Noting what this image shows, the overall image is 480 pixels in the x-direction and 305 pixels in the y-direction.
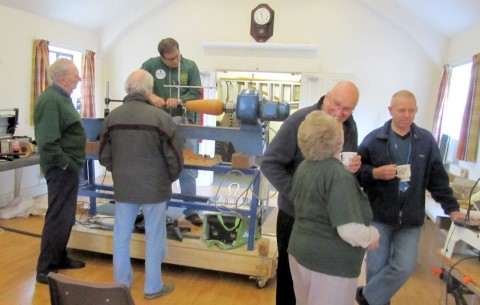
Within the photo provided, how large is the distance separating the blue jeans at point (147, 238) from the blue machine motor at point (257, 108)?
817 millimetres

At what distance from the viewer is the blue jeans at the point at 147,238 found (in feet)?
8.30

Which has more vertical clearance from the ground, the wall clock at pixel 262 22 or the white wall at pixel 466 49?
the wall clock at pixel 262 22

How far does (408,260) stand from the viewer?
2.17 m

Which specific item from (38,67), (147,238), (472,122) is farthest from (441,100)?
(38,67)

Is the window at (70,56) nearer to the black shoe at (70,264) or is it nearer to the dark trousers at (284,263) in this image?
the black shoe at (70,264)

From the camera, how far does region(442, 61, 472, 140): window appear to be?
5.20 metres

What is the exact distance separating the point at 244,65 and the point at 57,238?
4.13m

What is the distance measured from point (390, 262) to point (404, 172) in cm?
56

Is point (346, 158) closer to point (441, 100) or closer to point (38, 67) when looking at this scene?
point (441, 100)

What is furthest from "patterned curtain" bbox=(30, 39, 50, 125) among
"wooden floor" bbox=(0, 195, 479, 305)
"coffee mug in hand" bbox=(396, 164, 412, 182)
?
"coffee mug in hand" bbox=(396, 164, 412, 182)

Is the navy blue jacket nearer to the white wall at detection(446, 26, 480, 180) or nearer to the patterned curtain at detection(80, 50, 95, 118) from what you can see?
the white wall at detection(446, 26, 480, 180)

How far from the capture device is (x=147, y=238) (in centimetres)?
258

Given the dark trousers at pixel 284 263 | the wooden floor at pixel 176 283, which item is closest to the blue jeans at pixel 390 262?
the dark trousers at pixel 284 263

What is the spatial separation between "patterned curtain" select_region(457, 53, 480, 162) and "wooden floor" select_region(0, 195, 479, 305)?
143 centimetres
